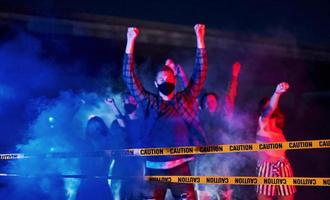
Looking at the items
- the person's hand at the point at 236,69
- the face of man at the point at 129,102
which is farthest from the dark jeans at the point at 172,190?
the person's hand at the point at 236,69

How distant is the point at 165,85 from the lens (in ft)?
18.3

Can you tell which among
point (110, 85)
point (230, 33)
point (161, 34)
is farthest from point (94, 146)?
point (230, 33)

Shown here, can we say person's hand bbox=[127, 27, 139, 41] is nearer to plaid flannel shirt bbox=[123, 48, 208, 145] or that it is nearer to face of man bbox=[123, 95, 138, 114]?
plaid flannel shirt bbox=[123, 48, 208, 145]

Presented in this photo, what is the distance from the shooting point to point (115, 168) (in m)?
5.55

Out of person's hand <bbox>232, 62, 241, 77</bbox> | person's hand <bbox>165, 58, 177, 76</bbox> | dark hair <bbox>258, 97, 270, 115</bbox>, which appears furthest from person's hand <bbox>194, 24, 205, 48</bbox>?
dark hair <bbox>258, 97, 270, 115</bbox>

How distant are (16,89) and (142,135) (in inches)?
61.2

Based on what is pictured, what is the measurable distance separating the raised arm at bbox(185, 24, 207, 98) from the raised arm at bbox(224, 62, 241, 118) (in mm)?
387

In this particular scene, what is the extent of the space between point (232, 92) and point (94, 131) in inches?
69.0

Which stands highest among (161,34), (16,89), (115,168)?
(161,34)

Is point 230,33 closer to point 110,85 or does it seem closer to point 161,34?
point 161,34

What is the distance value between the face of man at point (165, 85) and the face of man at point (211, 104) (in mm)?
442

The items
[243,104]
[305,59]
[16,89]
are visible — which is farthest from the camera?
[305,59]

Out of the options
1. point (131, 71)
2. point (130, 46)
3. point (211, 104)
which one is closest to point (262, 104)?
point (211, 104)

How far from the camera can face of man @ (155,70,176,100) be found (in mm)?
5559
